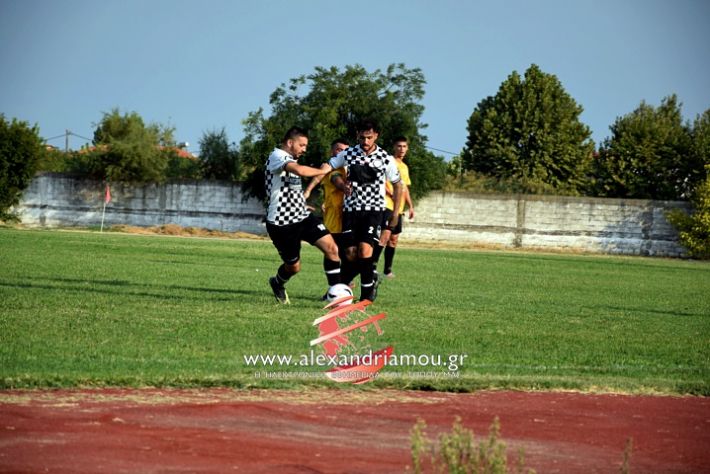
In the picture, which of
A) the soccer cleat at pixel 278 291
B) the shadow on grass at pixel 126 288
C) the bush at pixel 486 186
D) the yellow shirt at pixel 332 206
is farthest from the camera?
the bush at pixel 486 186

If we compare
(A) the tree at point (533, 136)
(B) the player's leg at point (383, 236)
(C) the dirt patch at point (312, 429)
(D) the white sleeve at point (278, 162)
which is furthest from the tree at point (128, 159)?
(C) the dirt patch at point (312, 429)

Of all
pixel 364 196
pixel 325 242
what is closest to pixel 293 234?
pixel 325 242

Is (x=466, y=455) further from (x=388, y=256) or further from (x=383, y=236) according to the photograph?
(x=388, y=256)

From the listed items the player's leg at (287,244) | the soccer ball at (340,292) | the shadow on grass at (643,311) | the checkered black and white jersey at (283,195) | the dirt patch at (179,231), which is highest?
the checkered black and white jersey at (283,195)

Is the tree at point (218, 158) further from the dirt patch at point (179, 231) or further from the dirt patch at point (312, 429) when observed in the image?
the dirt patch at point (312, 429)

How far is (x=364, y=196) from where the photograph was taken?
1291cm

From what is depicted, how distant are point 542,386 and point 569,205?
40.0m

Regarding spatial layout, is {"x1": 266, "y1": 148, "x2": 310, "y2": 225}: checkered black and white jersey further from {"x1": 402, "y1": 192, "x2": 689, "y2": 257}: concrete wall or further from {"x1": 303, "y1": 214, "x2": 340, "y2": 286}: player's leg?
{"x1": 402, "y1": 192, "x2": 689, "y2": 257}: concrete wall

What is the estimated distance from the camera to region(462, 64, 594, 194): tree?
62562mm

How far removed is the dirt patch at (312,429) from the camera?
17.2 feet

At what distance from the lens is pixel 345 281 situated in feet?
44.0

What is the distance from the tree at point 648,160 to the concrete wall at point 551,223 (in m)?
8.13

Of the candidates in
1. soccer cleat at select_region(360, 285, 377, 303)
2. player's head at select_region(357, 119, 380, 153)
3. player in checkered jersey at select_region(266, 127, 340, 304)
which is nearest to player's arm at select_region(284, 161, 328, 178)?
player in checkered jersey at select_region(266, 127, 340, 304)

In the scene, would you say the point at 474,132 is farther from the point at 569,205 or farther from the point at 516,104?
the point at 569,205
